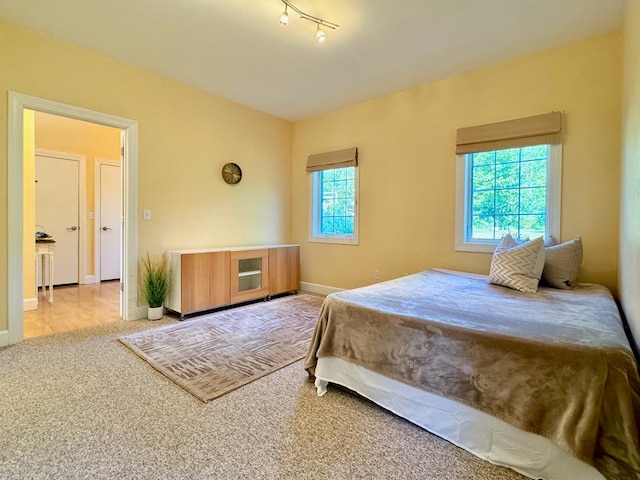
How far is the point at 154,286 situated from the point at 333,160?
2718 millimetres

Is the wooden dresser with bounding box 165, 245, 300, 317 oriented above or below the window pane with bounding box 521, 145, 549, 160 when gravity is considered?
below

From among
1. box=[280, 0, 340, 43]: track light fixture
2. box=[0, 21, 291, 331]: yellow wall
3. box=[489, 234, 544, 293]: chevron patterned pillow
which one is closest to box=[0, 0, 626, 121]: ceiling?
box=[280, 0, 340, 43]: track light fixture

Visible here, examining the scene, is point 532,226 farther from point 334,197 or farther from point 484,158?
point 334,197

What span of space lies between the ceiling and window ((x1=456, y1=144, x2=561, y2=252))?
3.07 ft

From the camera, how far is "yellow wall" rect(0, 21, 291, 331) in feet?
8.66

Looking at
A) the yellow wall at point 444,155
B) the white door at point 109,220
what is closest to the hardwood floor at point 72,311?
the white door at point 109,220

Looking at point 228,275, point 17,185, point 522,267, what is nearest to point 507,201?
point 522,267

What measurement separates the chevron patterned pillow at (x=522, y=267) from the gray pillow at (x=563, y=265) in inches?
5.1

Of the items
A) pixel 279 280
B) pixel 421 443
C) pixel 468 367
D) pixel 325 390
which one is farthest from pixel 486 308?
pixel 279 280

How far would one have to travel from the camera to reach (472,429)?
1.41 meters

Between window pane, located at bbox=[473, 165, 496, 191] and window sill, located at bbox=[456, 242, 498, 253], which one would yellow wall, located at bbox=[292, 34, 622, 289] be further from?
window pane, located at bbox=[473, 165, 496, 191]

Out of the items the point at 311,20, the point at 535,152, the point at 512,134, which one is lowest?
the point at 535,152

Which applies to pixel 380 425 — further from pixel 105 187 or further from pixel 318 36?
pixel 105 187

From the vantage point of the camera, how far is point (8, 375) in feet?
6.77
